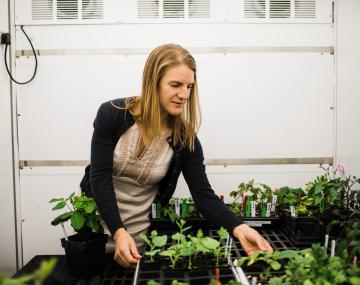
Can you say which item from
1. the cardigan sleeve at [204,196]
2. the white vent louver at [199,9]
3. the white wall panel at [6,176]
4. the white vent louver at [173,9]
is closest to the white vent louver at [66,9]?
the white wall panel at [6,176]

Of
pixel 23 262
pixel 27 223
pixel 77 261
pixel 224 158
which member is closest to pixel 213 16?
pixel 224 158

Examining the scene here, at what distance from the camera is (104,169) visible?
58.1 inches

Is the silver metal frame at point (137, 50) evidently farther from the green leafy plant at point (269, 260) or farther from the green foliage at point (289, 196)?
the green leafy plant at point (269, 260)

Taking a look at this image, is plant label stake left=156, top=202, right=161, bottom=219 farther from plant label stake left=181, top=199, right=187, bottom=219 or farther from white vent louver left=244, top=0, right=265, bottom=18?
white vent louver left=244, top=0, right=265, bottom=18

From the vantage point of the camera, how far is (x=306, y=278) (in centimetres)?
84

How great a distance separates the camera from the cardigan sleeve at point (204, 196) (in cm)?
147

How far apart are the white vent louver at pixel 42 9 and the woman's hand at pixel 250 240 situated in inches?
71.3

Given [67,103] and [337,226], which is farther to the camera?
[67,103]

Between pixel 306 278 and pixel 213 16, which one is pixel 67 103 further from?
pixel 306 278

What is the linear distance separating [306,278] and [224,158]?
1447 millimetres

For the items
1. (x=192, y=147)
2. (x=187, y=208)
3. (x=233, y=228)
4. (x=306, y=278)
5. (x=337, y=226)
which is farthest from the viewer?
(x=187, y=208)

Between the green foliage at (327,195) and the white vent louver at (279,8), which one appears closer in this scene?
the green foliage at (327,195)

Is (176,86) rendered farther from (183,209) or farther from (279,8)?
(279,8)

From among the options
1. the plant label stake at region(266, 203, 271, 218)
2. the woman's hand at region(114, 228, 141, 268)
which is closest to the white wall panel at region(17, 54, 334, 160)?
the plant label stake at region(266, 203, 271, 218)
